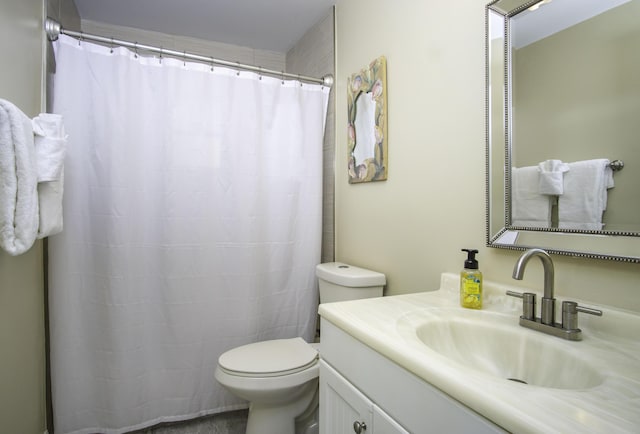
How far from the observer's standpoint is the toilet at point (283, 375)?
1.35 metres

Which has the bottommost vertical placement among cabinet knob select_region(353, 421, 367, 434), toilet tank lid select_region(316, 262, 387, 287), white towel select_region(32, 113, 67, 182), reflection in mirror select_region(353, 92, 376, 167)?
cabinet knob select_region(353, 421, 367, 434)

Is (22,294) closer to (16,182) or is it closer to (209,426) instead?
(16,182)

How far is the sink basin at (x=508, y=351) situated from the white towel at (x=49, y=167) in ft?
4.29

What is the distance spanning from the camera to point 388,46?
1514 millimetres

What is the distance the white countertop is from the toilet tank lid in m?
0.45

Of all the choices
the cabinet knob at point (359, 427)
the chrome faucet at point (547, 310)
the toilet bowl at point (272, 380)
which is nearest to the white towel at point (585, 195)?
the chrome faucet at point (547, 310)

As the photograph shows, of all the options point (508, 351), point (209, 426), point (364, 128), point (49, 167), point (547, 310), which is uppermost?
point (364, 128)

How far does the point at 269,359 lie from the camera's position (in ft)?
4.75

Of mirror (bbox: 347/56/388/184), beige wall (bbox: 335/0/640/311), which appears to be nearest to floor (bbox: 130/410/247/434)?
beige wall (bbox: 335/0/640/311)

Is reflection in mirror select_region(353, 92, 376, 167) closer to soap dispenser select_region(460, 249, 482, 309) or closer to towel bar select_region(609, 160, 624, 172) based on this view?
soap dispenser select_region(460, 249, 482, 309)

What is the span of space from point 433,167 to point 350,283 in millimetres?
624

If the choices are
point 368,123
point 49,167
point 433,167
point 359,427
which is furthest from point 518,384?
point 49,167

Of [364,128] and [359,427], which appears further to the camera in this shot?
[364,128]

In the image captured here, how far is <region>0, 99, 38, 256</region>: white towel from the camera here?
0.94 metres
